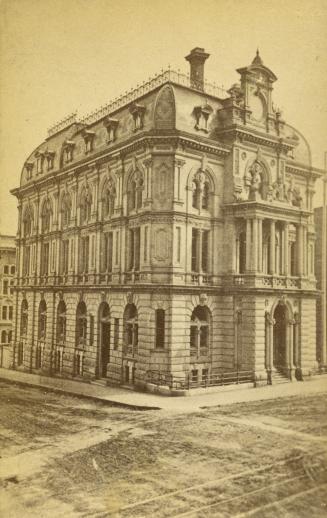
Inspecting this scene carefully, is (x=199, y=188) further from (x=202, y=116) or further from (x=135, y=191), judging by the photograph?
(x=202, y=116)

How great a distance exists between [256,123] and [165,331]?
43.9 feet

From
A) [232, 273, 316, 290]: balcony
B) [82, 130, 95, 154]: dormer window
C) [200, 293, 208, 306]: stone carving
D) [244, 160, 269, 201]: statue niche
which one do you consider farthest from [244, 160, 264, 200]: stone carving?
[82, 130, 95, 154]: dormer window

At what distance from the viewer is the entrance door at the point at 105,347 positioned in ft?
103

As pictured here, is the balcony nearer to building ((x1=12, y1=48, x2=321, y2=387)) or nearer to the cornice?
building ((x1=12, y1=48, x2=321, y2=387))

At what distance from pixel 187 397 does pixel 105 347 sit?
358 inches

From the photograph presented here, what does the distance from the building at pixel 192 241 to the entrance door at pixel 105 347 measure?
0.21 ft

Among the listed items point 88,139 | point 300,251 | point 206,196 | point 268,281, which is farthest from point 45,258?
point 300,251

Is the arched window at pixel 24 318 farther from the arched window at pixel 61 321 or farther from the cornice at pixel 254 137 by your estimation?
the cornice at pixel 254 137

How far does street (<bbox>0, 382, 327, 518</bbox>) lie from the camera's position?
1245cm

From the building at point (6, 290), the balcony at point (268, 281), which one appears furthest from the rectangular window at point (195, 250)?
the building at point (6, 290)

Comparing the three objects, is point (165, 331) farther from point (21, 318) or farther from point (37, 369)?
point (21, 318)

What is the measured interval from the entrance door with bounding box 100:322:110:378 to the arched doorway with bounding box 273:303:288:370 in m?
10.0

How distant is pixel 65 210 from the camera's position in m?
36.7

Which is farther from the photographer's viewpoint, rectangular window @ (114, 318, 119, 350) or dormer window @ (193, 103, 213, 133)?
rectangular window @ (114, 318, 119, 350)
